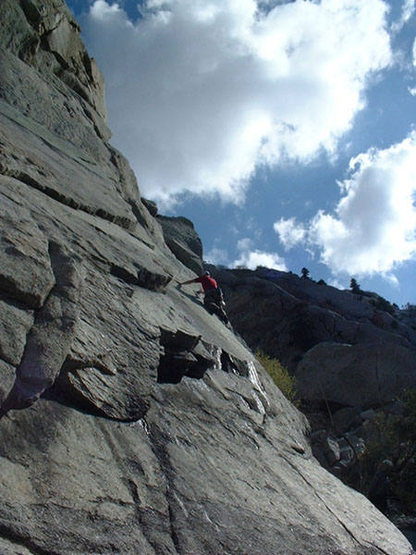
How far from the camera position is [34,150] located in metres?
12.8

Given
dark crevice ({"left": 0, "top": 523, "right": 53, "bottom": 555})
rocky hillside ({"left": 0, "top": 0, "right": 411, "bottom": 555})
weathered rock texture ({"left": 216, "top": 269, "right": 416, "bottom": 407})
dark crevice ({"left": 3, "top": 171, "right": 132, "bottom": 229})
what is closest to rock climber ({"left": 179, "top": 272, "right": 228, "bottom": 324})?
rocky hillside ({"left": 0, "top": 0, "right": 411, "bottom": 555})

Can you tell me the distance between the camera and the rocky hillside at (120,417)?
5.71 meters

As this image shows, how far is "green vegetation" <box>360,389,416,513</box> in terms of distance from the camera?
23.3 metres

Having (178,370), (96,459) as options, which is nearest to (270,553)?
(96,459)

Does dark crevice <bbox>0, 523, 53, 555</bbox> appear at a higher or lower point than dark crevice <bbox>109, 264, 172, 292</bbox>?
lower

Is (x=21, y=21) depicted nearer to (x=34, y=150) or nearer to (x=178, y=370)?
(x=34, y=150)

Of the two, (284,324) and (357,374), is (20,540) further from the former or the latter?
(284,324)

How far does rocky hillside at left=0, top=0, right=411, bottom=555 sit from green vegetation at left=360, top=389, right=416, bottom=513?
43.4 ft

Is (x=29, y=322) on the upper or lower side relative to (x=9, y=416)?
upper

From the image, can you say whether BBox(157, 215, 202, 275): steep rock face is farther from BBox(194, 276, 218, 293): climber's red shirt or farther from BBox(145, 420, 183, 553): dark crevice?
BBox(145, 420, 183, 553): dark crevice

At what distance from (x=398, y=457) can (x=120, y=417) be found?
21.5 metres

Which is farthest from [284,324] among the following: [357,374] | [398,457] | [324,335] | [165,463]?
[165,463]

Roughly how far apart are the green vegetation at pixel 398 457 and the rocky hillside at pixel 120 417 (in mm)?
13216

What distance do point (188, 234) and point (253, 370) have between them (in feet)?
62.0
